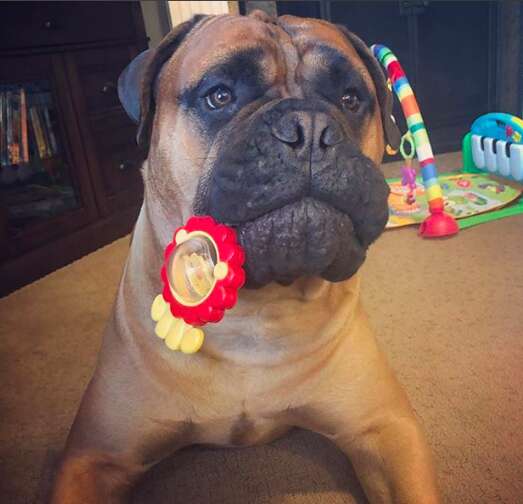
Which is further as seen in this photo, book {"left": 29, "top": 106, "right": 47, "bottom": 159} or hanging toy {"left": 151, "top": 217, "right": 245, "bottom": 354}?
book {"left": 29, "top": 106, "right": 47, "bottom": 159}

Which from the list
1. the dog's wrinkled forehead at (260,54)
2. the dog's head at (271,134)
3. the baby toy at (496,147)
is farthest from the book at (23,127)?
the baby toy at (496,147)

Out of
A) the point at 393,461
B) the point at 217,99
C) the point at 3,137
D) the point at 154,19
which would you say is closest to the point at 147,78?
the point at 217,99

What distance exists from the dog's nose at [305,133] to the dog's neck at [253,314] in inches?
9.8

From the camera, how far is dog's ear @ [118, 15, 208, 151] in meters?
0.90

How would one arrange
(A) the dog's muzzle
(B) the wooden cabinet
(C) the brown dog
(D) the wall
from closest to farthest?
(A) the dog's muzzle, (C) the brown dog, (B) the wooden cabinet, (D) the wall

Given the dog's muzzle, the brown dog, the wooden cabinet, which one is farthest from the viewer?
the wooden cabinet

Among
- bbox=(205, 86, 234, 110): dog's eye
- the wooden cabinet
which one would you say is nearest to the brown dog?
bbox=(205, 86, 234, 110): dog's eye

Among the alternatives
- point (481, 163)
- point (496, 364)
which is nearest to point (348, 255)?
point (496, 364)

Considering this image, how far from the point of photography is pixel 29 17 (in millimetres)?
1812

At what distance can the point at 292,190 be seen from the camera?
2.20 feet

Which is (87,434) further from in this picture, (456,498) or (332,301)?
(456,498)

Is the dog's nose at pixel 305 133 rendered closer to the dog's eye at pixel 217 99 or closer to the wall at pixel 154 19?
the dog's eye at pixel 217 99

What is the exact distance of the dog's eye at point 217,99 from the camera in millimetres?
827

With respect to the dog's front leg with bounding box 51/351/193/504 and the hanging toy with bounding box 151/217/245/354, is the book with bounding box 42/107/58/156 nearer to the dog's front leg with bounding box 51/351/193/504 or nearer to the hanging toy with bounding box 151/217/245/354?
the dog's front leg with bounding box 51/351/193/504
